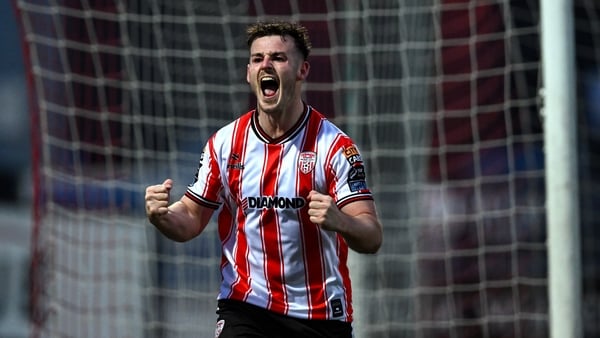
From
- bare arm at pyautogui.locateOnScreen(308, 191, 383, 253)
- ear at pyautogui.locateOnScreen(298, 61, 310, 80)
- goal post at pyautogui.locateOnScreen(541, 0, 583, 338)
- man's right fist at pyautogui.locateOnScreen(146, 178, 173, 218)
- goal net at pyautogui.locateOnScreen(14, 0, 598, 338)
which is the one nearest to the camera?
bare arm at pyautogui.locateOnScreen(308, 191, 383, 253)

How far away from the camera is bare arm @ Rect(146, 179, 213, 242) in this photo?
14.0 feet

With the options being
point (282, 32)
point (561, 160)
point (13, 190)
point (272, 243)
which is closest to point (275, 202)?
point (272, 243)

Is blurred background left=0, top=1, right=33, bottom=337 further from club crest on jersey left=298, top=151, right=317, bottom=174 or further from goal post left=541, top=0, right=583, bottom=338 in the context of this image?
club crest on jersey left=298, top=151, right=317, bottom=174

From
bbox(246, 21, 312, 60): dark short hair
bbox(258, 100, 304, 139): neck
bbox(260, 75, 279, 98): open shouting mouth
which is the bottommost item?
bbox(258, 100, 304, 139): neck

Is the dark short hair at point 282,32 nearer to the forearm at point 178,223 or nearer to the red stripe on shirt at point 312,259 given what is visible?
the red stripe on shirt at point 312,259

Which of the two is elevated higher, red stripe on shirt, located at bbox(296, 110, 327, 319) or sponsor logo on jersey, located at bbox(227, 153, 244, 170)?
sponsor logo on jersey, located at bbox(227, 153, 244, 170)

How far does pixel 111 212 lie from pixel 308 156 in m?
3.32

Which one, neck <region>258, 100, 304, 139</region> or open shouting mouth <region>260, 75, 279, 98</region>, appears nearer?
open shouting mouth <region>260, 75, 279, 98</region>

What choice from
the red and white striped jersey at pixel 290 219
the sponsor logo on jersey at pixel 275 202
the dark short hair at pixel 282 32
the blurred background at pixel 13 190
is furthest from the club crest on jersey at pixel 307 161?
the blurred background at pixel 13 190

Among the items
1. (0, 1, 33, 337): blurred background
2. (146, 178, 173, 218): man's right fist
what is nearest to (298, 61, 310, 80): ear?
(146, 178, 173, 218): man's right fist

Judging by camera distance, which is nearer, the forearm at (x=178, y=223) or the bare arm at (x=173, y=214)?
the bare arm at (x=173, y=214)

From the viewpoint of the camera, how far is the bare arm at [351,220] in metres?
4.05

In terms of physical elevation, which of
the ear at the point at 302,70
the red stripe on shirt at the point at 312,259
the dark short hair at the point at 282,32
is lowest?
the red stripe on shirt at the point at 312,259

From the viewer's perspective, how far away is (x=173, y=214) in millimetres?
4473
